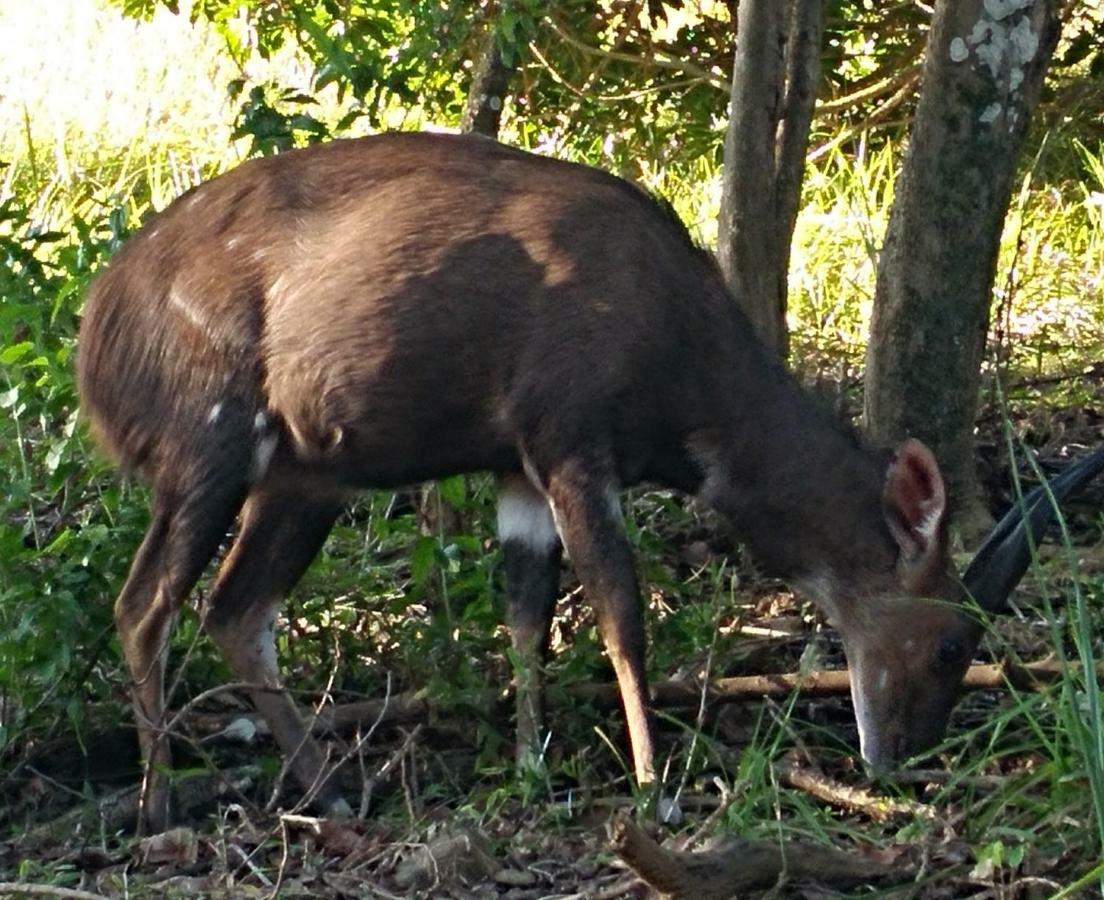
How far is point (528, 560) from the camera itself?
19.0ft

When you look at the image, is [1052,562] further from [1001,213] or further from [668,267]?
[668,267]

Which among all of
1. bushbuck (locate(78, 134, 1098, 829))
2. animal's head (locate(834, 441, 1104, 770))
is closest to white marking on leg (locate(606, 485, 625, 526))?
bushbuck (locate(78, 134, 1098, 829))

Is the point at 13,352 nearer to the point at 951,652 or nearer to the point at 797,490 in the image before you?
the point at 797,490

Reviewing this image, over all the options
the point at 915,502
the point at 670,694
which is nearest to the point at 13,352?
the point at 670,694

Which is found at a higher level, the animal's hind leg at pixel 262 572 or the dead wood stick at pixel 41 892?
the animal's hind leg at pixel 262 572

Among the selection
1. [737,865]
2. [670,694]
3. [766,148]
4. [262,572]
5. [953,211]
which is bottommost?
[737,865]

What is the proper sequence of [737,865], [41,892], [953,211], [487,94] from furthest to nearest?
[487,94], [953,211], [41,892], [737,865]

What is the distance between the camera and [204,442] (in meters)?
5.48

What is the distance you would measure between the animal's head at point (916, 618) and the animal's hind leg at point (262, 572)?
4.82 ft

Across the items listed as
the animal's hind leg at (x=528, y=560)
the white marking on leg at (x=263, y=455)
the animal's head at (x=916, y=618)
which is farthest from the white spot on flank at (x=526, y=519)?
the animal's head at (x=916, y=618)

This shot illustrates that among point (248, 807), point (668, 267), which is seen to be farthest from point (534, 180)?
point (248, 807)

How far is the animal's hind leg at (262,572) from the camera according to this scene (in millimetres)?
5758

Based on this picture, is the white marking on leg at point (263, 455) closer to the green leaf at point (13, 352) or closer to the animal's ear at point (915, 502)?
the green leaf at point (13, 352)

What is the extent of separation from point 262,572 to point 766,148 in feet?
6.68
